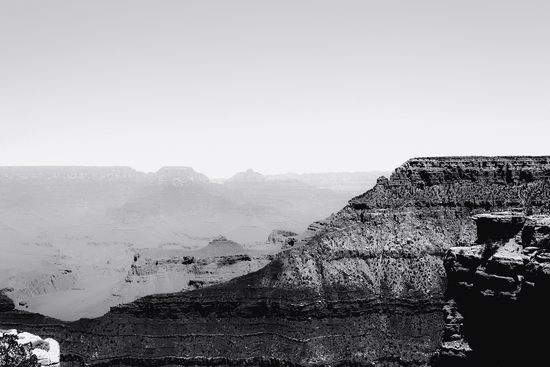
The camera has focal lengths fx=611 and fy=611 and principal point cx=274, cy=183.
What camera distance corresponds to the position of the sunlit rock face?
66.6 m

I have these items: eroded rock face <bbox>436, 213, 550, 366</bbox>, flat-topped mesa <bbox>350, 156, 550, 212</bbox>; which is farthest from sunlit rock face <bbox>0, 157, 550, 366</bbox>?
eroded rock face <bbox>436, 213, 550, 366</bbox>

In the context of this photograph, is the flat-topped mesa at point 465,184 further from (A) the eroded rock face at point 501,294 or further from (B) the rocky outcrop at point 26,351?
(B) the rocky outcrop at point 26,351

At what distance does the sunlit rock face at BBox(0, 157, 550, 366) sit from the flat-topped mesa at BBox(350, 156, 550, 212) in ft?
0.47

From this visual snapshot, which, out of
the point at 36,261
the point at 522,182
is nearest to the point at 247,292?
the point at 522,182

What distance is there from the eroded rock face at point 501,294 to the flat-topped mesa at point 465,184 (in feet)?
158

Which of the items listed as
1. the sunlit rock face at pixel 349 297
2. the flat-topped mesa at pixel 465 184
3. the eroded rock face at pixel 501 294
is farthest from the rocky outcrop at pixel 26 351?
the flat-topped mesa at pixel 465 184

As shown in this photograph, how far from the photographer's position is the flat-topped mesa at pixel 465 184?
7894 cm

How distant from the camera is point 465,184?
8306 centimetres

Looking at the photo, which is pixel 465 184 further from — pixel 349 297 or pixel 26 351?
pixel 26 351

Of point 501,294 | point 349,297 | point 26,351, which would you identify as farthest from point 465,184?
point 26,351

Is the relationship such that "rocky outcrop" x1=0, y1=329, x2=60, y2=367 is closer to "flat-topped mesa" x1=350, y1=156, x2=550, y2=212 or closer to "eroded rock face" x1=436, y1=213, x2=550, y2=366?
"eroded rock face" x1=436, y1=213, x2=550, y2=366

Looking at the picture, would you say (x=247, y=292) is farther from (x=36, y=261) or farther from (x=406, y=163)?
(x=36, y=261)

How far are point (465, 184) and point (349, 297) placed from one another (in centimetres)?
2428

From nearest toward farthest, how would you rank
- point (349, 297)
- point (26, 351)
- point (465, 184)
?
point (26, 351) < point (349, 297) < point (465, 184)
